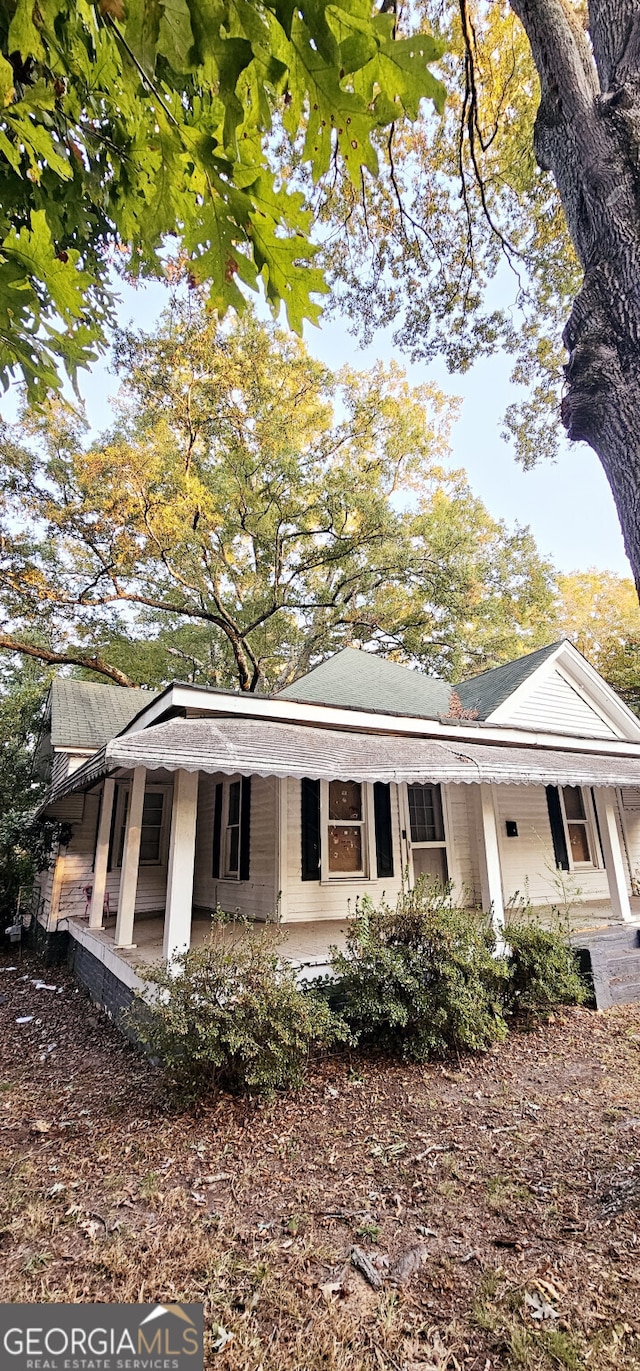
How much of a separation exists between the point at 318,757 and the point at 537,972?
3567 millimetres

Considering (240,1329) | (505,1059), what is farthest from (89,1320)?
(505,1059)

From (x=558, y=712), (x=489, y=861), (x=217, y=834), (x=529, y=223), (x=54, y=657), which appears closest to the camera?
(x=489, y=861)

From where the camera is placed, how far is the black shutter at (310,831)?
8.22 meters

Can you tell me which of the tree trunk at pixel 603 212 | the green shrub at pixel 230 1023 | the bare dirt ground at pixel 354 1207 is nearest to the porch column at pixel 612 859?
the bare dirt ground at pixel 354 1207

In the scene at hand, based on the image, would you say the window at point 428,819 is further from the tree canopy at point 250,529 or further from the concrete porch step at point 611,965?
the tree canopy at point 250,529

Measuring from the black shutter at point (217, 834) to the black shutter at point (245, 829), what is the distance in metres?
1.19

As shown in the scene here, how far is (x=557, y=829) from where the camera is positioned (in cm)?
1061

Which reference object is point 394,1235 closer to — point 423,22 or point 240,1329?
point 240,1329

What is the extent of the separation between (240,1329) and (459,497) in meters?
21.7

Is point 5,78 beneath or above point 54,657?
beneath

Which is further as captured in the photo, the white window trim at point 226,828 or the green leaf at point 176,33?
the white window trim at point 226,828

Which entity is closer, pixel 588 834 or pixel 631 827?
pixel 588 834

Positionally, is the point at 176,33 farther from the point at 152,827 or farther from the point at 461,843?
the point at 152,827

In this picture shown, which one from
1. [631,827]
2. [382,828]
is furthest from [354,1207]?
[631,827]
